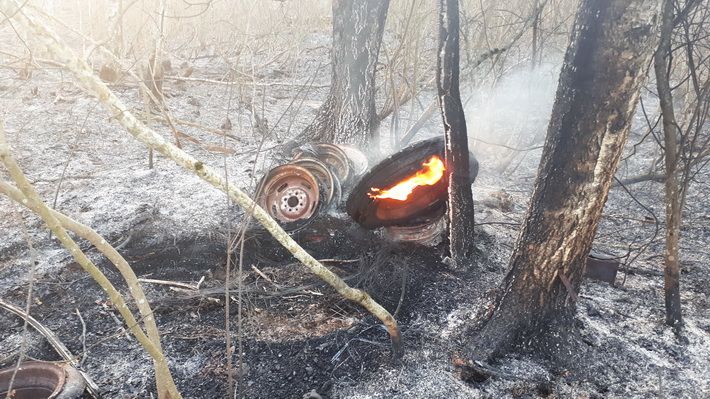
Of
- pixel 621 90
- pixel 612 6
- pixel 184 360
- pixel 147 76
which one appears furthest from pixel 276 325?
pixel 147 76

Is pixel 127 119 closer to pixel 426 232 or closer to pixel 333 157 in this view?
pixel 426 232

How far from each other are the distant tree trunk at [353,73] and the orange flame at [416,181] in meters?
1.87

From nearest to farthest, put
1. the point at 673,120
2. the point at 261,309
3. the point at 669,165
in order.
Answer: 1. the point at 673,120
2. the point at 669,165
3. the point at 261,309

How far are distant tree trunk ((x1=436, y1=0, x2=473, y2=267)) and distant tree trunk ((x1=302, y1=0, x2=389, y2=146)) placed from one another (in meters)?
2.41

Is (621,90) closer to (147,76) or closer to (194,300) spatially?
(194,300)

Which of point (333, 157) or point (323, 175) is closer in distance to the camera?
point (323, 175)

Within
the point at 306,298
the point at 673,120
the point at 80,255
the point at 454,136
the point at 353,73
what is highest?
the point at 353,73

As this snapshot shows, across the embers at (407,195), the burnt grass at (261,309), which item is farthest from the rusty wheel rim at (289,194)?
the embers at (407,195)

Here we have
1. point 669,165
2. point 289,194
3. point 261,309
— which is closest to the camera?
point 669,165

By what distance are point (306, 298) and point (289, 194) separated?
4.82ft

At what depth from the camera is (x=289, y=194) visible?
484cm

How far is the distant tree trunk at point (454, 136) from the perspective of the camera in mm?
3324

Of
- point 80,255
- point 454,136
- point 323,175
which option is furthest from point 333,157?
point 80,255

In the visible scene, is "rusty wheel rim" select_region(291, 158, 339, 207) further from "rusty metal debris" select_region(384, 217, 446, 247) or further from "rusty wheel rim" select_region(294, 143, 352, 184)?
"rusty metal debris" select_region(384, 217, 446, 247)
